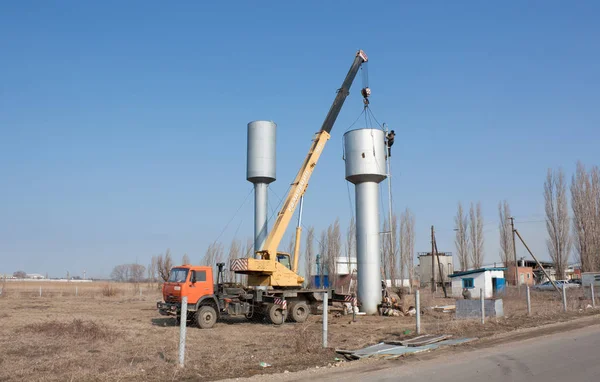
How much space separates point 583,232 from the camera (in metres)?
45.2

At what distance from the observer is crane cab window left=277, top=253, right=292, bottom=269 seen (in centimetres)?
2219

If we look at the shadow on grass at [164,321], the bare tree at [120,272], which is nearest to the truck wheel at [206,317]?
the shadow on grass at [164,321]

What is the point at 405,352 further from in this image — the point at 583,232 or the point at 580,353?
the point at 583,232

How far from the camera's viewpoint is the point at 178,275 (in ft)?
63.0

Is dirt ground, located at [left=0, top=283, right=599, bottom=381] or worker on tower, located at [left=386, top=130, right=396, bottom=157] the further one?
worker on tower, located at [left=386, top=130, right=396, bottom=157]

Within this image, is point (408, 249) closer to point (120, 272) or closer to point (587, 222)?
point (587, 222)

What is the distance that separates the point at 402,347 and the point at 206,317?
364 inches

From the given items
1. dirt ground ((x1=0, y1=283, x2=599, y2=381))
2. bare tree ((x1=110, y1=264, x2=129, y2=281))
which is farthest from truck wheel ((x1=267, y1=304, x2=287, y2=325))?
bare tree ((x1=110, y1=264, x2=129, y2=281))

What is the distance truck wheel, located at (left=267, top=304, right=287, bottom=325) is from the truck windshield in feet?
13.1

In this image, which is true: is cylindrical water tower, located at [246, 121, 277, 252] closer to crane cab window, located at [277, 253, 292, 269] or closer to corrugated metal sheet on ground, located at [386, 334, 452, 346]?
crane cab window, located at [277, 253, 292, 269]

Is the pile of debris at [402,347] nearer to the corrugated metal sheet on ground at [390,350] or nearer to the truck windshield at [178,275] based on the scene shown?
the corrugated metal sheet on ground at [390,350]

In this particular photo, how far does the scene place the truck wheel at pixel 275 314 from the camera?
2048 cm

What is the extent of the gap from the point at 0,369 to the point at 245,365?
486 centimetres

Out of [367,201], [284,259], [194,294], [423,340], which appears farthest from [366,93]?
[423,340]
